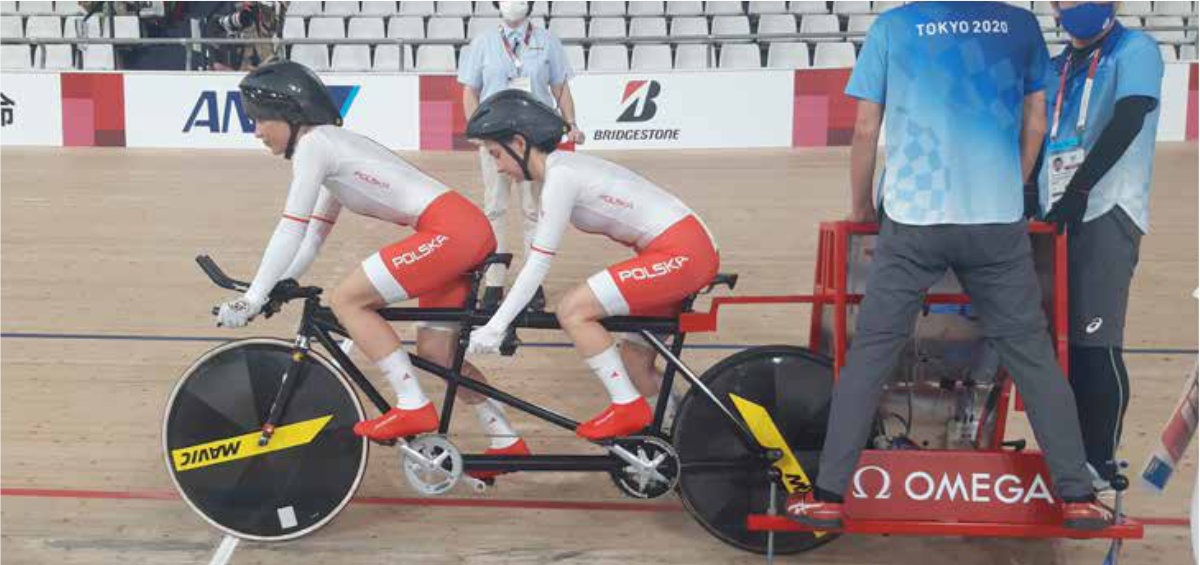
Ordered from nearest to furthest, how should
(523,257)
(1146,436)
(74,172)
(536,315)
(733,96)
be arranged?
(536,315) → (1146,436) → (523,257) → (74,172) → (733,96)

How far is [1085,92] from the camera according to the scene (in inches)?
130

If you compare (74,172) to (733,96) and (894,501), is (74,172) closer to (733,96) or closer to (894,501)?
(733,96)

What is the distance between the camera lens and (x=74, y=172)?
10320mm

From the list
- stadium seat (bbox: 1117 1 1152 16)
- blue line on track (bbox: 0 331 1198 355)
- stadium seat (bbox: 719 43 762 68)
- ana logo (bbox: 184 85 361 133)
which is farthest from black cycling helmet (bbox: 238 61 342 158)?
stadium seat (bbox: 1117 1 1152 16)

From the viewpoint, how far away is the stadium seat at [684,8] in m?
13.3

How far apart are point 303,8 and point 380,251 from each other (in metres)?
11.0

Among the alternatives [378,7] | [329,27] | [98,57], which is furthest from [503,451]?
[378,7]

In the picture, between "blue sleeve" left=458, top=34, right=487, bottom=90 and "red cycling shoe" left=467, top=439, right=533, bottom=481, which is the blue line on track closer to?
"blue sleeve" left=458, top=34, right=487, bottom=90

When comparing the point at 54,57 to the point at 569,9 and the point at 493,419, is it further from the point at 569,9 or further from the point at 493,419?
the point at 493,419

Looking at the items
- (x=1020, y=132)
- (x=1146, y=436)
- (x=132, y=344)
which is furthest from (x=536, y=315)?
(x=132, y=344)

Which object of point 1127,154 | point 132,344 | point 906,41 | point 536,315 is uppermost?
→ point 906,41

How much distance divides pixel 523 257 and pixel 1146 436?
365 cm

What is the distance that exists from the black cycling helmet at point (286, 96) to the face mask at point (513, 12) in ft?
9.05

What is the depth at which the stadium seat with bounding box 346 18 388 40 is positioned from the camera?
A: 13.6 meters
